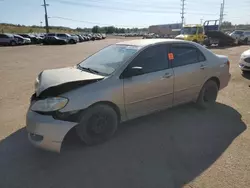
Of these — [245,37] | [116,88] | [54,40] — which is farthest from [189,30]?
[116,88]

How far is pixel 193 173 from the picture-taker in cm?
268

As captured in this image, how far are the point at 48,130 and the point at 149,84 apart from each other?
1772 millimetres

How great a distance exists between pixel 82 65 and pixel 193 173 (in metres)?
2.69

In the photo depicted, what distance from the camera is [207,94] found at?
15.5 feet

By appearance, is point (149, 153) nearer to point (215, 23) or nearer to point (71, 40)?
point (215, 23)

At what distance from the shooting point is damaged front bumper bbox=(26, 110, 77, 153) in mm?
2809

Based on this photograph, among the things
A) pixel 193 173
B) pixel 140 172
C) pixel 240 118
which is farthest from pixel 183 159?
pixel 240 118


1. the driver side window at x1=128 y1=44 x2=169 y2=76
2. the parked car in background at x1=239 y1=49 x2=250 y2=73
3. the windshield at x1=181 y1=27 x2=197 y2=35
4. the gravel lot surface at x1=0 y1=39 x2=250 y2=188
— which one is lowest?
the gravel lot surface at x1=0 y1=39 x2=250 y2=188

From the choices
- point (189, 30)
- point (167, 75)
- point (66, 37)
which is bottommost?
point (167, 75)

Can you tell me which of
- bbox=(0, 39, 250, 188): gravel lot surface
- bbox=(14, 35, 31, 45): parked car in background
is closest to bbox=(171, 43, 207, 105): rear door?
bbox=(0, 39, 250, 188): gravel lot surface

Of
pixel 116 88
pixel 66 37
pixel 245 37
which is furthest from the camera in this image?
pixel 66 37

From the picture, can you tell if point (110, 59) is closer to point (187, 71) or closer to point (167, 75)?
point (167, 75)

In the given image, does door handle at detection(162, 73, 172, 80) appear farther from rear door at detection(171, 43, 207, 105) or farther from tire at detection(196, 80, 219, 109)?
tire at detection(196, 80, 219, 109)

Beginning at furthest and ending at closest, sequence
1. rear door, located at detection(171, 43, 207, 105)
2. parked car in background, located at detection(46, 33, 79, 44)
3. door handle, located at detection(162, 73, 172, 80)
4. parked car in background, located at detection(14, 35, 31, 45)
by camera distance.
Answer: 1. parked car in background, located at detection(46, 33, 79, 44)
2. parked car in background, located at detection(14, 35, 31, 45)
3. rear door, located at detection(171, 43, 207, 105)
4. door handle, located at detection(162, 73, 172, 80)
